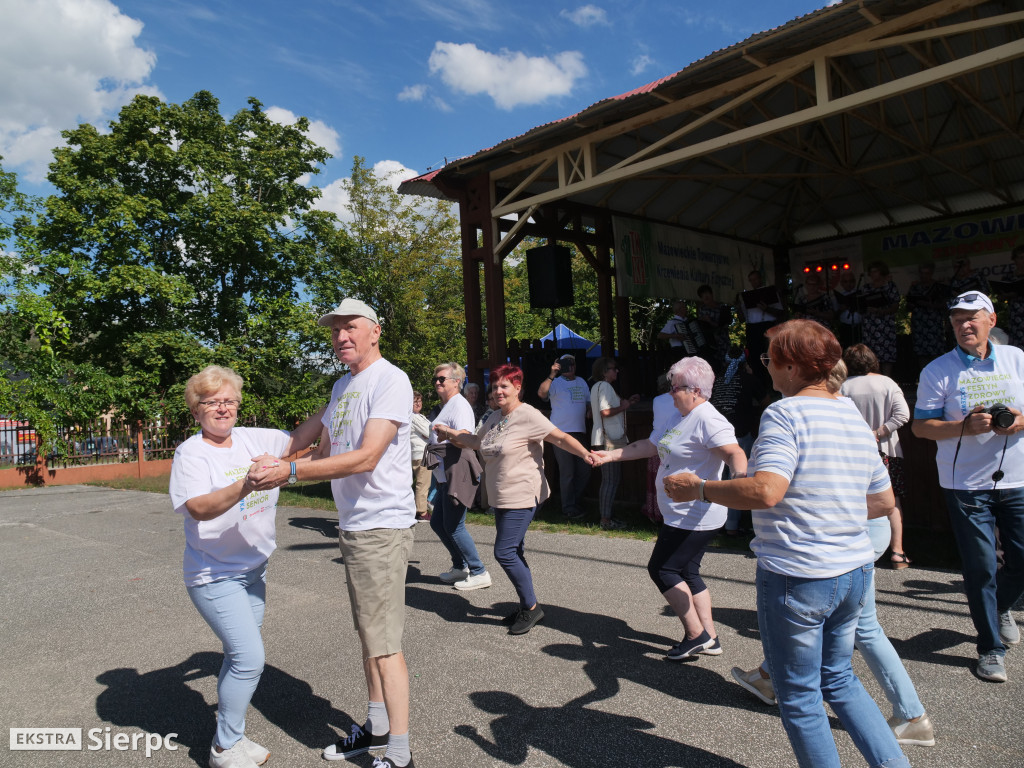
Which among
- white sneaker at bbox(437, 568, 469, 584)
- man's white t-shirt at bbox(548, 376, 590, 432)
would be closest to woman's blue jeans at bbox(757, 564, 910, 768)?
white sneaker at bbox(437, 568, 469, 584)

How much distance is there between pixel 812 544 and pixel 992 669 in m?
2.15

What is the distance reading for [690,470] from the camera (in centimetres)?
366

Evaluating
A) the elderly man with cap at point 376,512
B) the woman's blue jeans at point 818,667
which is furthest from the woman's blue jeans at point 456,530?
the woman's blue jeans at point 818,667

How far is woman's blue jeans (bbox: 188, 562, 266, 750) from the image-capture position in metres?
2.82

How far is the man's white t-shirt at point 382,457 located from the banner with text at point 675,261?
9.51 meters

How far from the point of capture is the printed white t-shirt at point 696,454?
3.56 meters

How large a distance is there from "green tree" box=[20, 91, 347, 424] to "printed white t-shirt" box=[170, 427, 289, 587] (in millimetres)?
19022

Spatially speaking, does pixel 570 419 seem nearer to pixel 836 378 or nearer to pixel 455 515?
pixel 455 515

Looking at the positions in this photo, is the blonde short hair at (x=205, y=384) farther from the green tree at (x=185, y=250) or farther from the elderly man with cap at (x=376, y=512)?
the green tree at (x=185, y=250)

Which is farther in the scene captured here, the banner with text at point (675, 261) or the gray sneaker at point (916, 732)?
the banner with text at point (675, 261)

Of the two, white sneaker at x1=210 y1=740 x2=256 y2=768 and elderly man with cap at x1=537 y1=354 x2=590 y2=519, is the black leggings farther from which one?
elderly man with cap at x1=537 y1=354 x2=590 y2=519

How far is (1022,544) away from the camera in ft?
11.4

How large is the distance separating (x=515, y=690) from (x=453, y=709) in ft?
1.21

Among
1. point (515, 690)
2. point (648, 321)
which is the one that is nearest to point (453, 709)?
point (515, 690)
